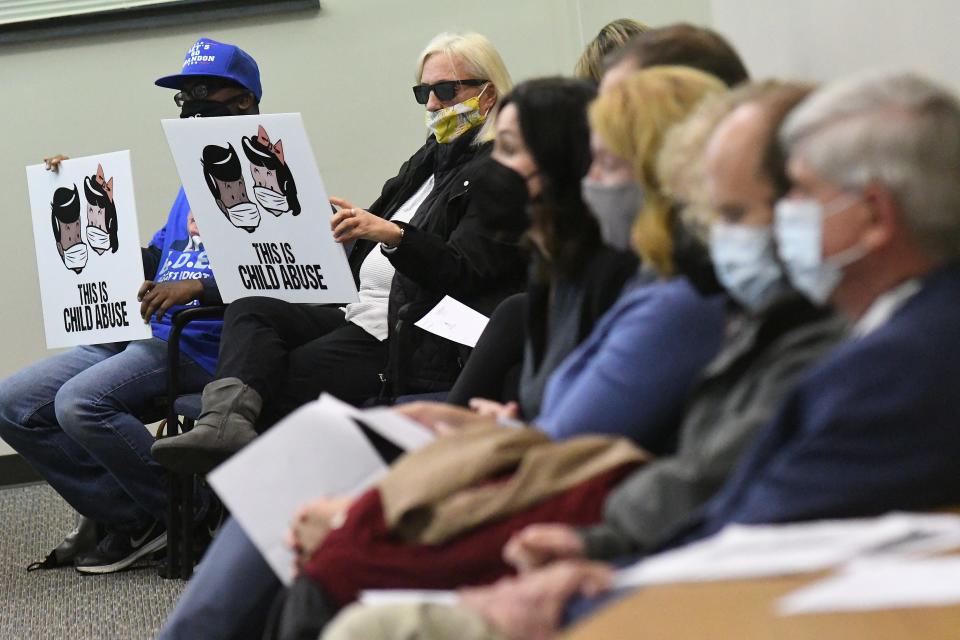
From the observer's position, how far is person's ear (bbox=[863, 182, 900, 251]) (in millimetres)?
1423

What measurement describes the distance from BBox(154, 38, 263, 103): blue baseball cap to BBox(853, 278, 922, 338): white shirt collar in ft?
9.75

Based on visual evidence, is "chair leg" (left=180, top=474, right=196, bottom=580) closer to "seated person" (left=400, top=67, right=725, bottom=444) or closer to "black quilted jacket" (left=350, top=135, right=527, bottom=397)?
"black quilted jacket" (left=350, top=135, right=527, bottom=397)

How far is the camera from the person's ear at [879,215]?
4.67ft

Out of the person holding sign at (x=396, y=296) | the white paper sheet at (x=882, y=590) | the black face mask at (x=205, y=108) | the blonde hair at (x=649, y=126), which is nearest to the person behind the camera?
the white paper sheet at (x=882, y=590)

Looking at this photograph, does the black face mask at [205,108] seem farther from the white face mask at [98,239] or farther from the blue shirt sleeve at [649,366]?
the blue shirt sleeve at [649,366]

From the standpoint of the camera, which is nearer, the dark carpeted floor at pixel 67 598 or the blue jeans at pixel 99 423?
the dark carpeted floor at pixel 67 598

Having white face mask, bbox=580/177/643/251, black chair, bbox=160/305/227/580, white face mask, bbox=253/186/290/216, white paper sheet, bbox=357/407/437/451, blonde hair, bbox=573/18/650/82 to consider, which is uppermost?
blonde hair, bbox=573/18/650/82

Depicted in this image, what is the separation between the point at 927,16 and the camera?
76.4 inches

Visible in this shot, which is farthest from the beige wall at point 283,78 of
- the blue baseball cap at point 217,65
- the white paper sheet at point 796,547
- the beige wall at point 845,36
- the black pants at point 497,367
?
the white paper sheet at point 796,547

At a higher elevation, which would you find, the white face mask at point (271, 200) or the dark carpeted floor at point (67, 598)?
the white face mask at point (271, 200)

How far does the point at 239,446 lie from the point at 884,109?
7.37 feet

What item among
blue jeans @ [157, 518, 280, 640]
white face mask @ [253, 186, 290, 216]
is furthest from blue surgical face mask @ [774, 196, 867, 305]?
white face mask @ [253, 186, 290, 216]

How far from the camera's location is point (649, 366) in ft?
5.90

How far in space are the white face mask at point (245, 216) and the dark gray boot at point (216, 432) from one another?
1.40 feet
